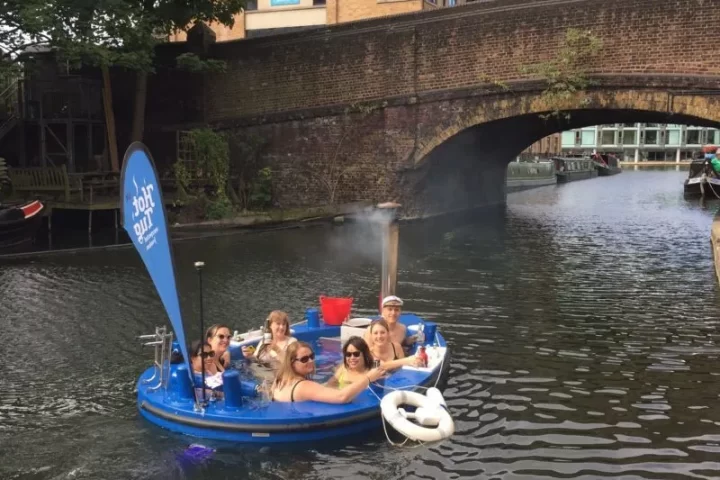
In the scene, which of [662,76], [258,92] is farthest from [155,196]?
[258,92]

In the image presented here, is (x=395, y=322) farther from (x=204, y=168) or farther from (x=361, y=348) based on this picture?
(x=204, y=168)

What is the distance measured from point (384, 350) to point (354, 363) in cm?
87

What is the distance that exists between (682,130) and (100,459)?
108 metres

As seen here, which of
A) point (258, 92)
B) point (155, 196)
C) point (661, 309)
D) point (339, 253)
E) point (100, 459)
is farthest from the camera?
point (258, 92)

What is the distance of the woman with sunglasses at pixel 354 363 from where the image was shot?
23.1 ft

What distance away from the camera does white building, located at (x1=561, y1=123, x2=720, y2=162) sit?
102m

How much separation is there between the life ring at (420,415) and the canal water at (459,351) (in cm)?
20

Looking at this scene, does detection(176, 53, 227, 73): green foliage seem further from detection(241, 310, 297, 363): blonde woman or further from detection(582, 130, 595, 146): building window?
detection(582, 130, 595, 146): building window

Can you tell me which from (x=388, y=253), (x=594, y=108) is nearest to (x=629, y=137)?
(x=594, y=108)

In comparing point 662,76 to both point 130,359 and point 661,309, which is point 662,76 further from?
point 130,359

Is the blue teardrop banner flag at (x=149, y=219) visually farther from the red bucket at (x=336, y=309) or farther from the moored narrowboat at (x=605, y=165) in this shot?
the moored narrowboat at (x=605, y=165)

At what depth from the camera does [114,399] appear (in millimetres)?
7527

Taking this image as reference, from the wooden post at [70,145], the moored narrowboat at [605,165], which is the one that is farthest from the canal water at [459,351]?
the moored narrowboat at [605,165]

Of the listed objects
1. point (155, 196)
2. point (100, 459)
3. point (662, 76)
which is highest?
point (662, 76)
